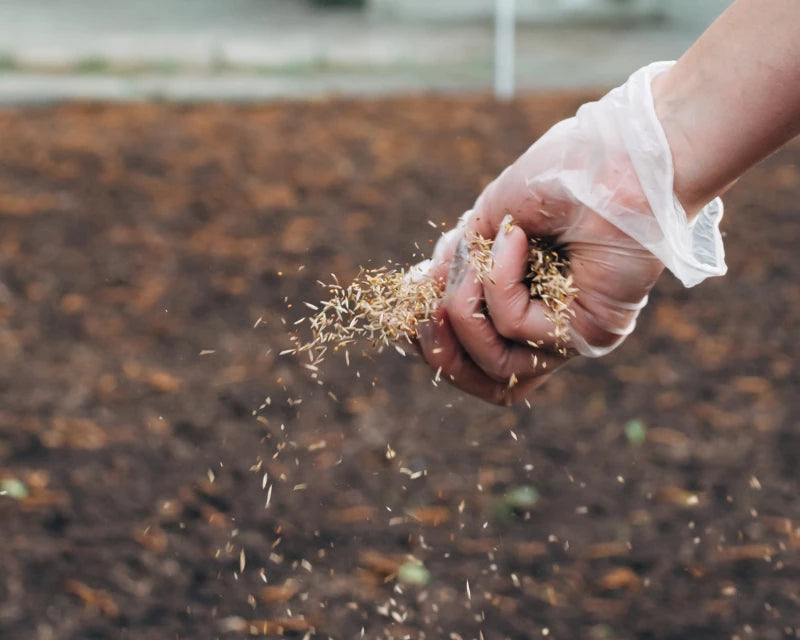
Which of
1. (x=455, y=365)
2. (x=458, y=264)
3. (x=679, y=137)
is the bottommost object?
(x=455, y=365)

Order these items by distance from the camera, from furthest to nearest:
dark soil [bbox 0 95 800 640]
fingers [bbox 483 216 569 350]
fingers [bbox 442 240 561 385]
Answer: dark soil [bbox 0 95 800 640] < fingers [bbox 442 240 561 385] < fingers [bbox 483 216 569 350]

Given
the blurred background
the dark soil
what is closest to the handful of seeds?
the blurred background

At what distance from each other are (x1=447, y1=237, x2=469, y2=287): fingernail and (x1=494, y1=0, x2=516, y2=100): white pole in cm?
621

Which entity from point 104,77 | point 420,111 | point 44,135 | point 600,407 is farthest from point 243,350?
point 104,77

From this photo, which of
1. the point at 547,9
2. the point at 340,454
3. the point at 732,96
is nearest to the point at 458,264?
the point at 732,96

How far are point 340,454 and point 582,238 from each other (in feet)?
4.86

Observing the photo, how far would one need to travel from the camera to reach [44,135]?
620 centimetres

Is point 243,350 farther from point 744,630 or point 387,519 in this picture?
point 744,630

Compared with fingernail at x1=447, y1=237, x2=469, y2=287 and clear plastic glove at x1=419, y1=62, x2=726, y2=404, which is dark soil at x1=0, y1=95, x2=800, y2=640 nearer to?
clear plastic glove at x1=419, y1=62, x2=726, y2=404

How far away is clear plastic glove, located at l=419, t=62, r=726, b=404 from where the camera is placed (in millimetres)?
1751

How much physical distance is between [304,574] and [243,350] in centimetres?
133

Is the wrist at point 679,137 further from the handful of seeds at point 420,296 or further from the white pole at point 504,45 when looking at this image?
the white pole at point 504,45

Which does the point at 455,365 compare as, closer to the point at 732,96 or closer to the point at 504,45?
the point at 732,96

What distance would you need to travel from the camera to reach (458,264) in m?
1.96
